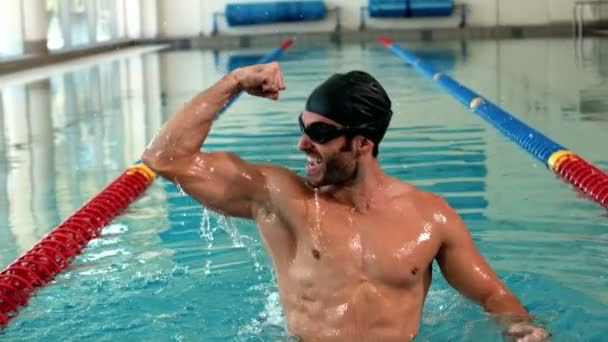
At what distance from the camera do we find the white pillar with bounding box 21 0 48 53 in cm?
1828

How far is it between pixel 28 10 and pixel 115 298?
1542 cm

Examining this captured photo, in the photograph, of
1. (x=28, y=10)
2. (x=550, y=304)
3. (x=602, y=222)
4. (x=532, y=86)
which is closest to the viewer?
(x=550, y=304)

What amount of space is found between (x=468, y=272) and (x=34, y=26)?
17.2 meters

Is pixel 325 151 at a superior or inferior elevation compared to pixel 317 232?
superior

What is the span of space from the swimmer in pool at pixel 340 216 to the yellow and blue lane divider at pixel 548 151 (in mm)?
2538

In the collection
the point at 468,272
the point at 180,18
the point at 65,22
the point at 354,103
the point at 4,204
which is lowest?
the point at 180,18

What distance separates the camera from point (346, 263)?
2.53 m

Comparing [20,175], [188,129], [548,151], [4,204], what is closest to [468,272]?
[188,129]

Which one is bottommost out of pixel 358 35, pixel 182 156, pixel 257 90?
pixel 358 35

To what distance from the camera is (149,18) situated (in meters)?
26.5

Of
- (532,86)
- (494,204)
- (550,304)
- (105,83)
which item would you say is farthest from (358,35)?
(550,304)

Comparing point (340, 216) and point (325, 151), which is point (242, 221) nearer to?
point (340, 216)

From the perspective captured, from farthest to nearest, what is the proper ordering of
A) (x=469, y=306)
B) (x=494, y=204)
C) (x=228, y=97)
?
(x=494, y=204) → (x=469, y=306) → (x=228, y=97)

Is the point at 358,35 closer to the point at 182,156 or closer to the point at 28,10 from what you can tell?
the point at 28,10
